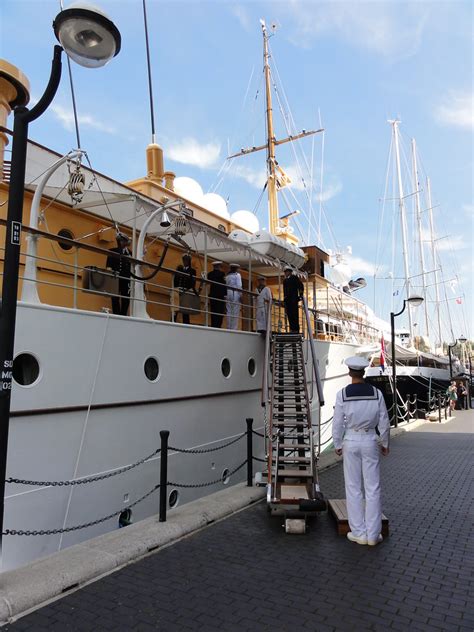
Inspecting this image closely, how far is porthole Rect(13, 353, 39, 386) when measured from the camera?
521 centimetres

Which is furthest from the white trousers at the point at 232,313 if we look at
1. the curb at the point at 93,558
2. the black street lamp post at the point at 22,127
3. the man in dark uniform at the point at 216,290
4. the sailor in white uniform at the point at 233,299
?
the black street lamp post at the point at 22,127

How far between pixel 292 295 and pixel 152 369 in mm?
4571

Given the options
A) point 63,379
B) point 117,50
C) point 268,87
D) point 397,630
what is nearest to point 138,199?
point 63,379

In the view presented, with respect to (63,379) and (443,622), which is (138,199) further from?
(443,622)

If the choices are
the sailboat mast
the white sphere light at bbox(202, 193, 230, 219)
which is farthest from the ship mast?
the white sphere light at bbox(202, 193, 230, 219)

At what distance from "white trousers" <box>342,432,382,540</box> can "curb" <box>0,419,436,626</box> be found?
160 cm

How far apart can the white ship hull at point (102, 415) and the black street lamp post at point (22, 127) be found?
1656 millimetres

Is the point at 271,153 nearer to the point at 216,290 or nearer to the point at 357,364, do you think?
the point at 216,290

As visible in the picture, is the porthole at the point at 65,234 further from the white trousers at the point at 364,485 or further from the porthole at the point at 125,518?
the white trousers at the point at 364,485

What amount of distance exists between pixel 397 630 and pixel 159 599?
5.51 feet

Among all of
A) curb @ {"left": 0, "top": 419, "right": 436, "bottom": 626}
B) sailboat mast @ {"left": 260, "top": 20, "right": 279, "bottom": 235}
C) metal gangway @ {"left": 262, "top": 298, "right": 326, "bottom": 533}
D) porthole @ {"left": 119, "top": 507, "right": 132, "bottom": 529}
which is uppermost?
sailboat mast @ {"left": 260, "top": 20, "right": 279, "bottom": 235}

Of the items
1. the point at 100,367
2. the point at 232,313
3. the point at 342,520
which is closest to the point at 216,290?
the point at 232,313

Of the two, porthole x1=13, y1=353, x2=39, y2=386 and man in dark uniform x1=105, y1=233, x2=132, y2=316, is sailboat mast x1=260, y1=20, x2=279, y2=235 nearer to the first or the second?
man in dark uniform x1=105, y1=233, x2=132, y2=316

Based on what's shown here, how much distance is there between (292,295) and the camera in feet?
35.0
